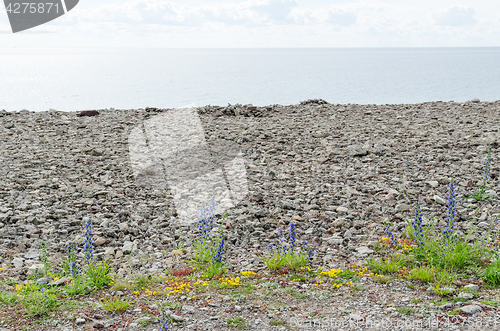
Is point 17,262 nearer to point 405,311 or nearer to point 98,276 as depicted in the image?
point 98,276

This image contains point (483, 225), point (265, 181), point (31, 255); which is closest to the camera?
point (31, 255)

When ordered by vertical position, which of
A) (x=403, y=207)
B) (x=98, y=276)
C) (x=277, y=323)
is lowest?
(x=403, y=207)

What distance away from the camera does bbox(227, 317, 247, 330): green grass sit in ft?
12.6

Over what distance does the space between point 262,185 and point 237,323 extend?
3929 mm

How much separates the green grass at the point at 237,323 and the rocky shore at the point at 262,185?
110 centimetres

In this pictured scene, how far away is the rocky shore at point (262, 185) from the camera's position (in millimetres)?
5727

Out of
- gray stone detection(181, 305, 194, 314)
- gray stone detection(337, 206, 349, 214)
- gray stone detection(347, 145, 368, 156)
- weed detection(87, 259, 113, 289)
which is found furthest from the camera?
gray stone detection(347, 145, 368, 156)

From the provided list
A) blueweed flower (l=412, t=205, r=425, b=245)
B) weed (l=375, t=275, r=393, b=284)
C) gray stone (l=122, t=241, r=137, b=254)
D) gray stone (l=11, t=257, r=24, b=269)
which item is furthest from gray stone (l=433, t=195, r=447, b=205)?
gray stone (l=11, t=257, r=24, b=269)

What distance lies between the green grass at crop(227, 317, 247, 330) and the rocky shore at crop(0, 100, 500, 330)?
43.1 inches

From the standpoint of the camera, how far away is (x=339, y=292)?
175 inches

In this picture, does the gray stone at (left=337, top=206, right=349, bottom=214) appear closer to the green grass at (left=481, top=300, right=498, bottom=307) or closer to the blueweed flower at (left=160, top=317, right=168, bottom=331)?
the green grass at (left=481, top=300, right=498, bottom=307)

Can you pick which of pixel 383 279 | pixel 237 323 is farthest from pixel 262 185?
pixel 237 323

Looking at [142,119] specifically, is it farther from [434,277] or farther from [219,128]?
[434,277]

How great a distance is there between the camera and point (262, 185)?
764cm
